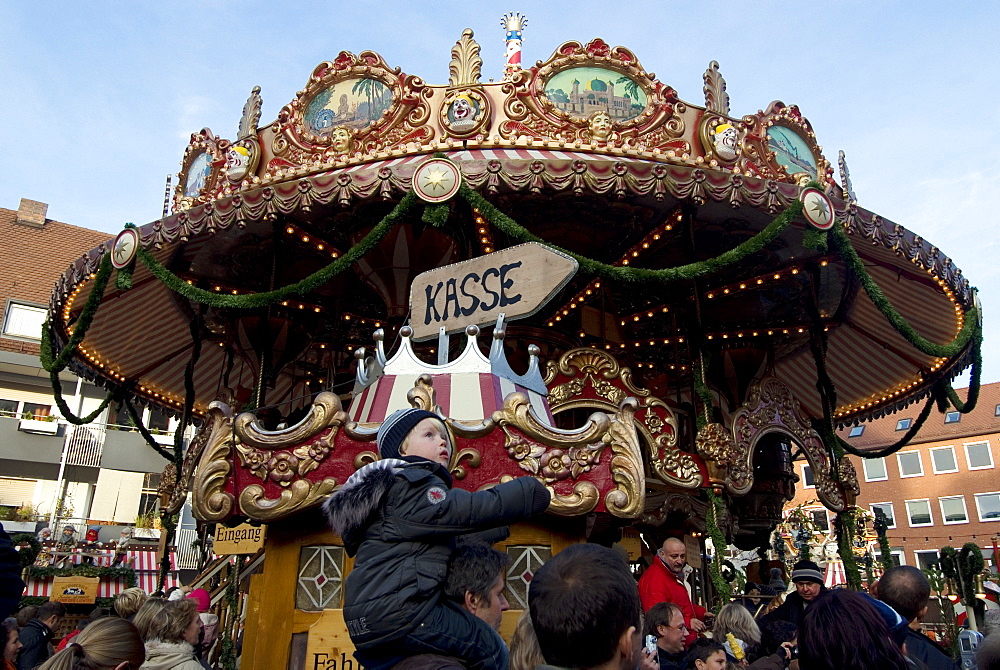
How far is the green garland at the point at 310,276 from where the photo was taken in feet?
24.4

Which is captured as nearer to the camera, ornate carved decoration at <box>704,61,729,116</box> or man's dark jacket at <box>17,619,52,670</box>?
man's dark jacket at <box>17,619,52,670</box>

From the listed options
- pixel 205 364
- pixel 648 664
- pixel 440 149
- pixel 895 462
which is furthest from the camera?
pixel 895 462

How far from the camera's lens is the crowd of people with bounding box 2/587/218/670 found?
2633 mm

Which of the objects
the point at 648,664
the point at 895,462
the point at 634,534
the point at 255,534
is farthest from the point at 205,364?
the point at 895,462

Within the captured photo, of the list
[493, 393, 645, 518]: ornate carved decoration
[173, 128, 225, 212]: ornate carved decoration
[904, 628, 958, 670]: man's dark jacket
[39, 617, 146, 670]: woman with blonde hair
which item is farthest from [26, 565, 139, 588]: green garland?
[904, 628, 958, 670]: man's dark jacket

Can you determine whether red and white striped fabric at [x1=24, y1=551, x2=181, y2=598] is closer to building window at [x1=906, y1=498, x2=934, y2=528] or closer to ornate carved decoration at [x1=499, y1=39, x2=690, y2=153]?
ornate carved decoration at [x1=499, y1=39, x2=690, y2=153]

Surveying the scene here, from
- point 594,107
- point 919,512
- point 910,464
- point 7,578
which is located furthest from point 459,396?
point 910,464

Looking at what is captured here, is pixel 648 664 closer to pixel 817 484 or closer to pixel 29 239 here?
pixel 817 484

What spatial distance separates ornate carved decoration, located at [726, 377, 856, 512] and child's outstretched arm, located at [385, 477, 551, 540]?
7149 millimetres

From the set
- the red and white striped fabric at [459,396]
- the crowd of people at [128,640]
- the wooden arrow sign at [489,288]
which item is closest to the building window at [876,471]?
the red and white striped fabric at [459,396]

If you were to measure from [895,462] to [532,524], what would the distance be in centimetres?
3446

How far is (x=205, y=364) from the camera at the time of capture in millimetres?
13992

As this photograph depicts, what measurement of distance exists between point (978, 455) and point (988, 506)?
2.25 m

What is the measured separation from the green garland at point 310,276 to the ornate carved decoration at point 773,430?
4985mm
